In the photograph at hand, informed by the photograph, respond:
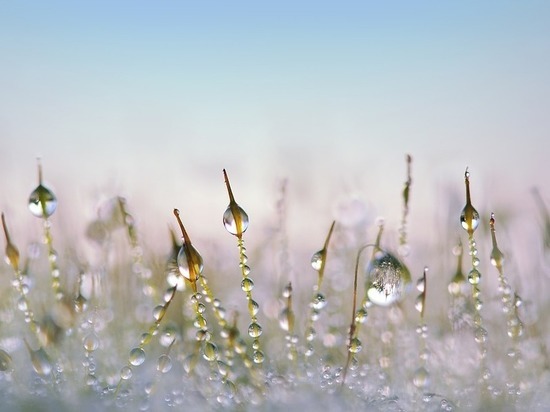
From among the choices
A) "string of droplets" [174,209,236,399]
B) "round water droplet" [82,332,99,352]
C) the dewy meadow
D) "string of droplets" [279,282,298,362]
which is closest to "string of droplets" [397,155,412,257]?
→ the dewy meadow

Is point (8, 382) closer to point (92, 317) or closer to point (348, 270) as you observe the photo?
point (92, 317)

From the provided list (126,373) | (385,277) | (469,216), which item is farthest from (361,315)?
(126,373)

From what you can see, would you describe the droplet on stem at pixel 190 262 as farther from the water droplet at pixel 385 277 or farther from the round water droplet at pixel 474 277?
the round water droplet at pixel 474 277

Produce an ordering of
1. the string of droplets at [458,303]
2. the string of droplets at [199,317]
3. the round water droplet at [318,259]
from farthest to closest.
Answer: the string of droplets at [458,303], the round water droplet at [318,259], the string of droplets at [199,317]

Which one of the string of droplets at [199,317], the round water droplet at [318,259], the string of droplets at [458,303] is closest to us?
the string of droplets at [199,317]

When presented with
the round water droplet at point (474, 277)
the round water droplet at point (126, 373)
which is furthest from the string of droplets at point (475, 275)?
the round water droplet at point (126, 373)

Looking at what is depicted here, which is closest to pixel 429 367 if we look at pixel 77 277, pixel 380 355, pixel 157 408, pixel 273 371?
pixel 380 355

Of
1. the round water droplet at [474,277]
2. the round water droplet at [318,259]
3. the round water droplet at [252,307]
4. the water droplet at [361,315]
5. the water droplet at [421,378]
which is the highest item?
the round water droplet at [318,259]
